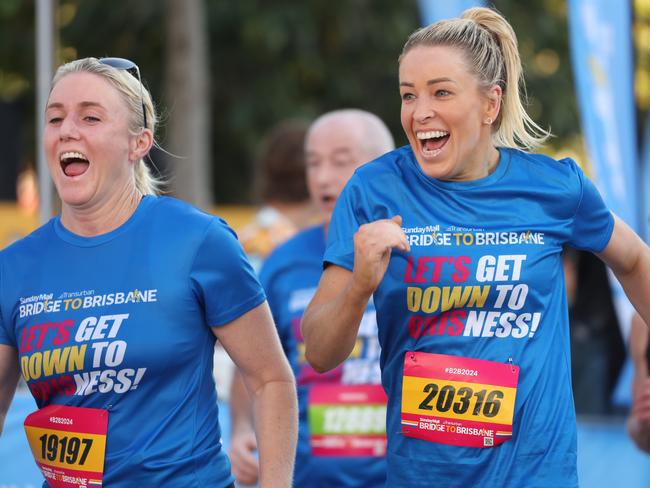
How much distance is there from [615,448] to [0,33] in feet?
41.9

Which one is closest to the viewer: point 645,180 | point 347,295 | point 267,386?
point 347,295

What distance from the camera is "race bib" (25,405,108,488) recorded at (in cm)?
303

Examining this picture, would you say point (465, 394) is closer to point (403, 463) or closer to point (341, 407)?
point (403, 463)

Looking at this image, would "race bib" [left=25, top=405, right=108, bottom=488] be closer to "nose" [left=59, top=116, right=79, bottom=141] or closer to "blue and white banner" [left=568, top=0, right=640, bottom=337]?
"nose" [left=59, top=116, right=79, bottom=141]

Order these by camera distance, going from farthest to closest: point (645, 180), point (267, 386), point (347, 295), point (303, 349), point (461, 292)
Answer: point (645, 180), point (303, 349), point (267, 386), point (461, 292), point (347, 295)

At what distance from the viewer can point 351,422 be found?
4.39m

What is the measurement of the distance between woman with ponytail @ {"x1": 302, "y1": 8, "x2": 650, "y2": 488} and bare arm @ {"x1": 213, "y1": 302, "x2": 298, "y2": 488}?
201 millimetres

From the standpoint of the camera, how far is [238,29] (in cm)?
1700

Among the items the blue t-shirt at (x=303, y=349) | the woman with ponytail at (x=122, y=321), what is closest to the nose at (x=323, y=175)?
the blue t-shirt at (x=303, y=349)

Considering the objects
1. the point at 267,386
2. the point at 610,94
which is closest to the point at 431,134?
the point at 267,386

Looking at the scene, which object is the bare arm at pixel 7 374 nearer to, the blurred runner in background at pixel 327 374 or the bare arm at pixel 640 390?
the blurred runner in background at pixel 327 374

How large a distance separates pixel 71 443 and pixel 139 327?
1.15 ft

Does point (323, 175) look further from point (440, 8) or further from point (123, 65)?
point (440, 8)

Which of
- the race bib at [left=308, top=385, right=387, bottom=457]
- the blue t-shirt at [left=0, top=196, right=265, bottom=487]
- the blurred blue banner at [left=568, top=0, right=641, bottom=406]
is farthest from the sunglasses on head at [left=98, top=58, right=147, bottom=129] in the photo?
the blurred blue banner at [left=568, top=0, right=641, bottom=406]
